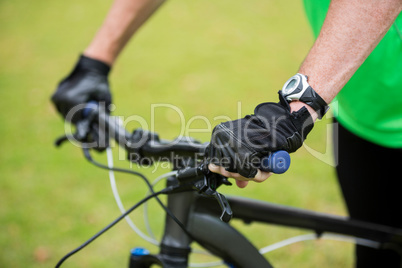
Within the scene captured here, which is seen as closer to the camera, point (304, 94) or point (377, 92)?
point (304, 94)

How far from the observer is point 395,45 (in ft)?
4.30

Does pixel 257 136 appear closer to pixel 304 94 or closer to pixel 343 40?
pixel 304 94

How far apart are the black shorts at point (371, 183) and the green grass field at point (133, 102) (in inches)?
40.3

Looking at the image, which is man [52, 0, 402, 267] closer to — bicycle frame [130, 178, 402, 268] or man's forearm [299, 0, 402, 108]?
man's forearm [299, 0, 402, 108]

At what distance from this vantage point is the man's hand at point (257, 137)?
3.27 ft

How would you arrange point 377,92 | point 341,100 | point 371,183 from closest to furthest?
point 377,92, point 341,100, point 371,183

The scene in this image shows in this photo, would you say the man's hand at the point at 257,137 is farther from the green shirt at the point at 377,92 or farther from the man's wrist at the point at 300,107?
the green shirt at the point at 377,92

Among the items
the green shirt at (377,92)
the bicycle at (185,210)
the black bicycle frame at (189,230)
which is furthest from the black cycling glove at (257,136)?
the green shirt at (377,92)

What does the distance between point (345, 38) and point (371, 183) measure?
0.98m

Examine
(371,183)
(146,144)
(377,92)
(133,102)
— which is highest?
(377,92)

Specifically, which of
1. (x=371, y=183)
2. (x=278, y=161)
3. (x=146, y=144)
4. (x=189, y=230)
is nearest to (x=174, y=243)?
(x=189, y=230)

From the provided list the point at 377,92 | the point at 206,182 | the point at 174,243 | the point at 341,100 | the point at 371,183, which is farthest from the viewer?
the point at 371,183

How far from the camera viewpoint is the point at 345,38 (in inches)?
39.2

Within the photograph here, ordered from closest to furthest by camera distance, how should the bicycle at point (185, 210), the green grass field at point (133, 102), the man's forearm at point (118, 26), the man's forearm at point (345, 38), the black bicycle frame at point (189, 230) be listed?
the man's forearm at point (345, 38) < the bicycle at point (185, 210) < the black bicycle frame at point (189, 230) < the man's forearm at point (118, 26) < the green grass field at point (133, 102)
